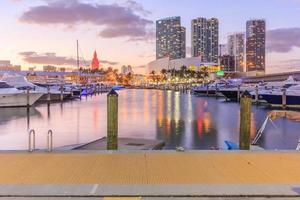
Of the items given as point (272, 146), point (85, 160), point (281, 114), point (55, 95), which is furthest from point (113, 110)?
point (55, 95)

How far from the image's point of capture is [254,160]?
10.6 metres

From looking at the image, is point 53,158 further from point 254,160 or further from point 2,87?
point 2,87

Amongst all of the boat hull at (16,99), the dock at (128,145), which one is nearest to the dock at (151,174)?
the dock at (128,145)

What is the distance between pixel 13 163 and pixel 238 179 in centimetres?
524

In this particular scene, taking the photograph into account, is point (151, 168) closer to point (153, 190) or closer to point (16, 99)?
point (153, 190)

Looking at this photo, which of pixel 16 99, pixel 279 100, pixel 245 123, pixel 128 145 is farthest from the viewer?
pixel 279 100

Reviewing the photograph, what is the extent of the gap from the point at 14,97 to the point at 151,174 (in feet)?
143

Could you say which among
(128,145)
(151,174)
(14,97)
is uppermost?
(14,97)

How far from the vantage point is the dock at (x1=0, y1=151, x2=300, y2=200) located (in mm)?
7555

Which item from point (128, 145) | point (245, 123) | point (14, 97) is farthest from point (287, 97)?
point (245, 123)

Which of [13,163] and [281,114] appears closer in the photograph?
[13,163]

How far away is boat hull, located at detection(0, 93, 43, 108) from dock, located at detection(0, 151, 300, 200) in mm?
40093

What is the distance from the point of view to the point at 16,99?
49812 millimetres

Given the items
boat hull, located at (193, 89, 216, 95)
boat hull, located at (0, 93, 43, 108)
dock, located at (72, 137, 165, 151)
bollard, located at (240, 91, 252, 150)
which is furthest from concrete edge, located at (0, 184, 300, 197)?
boat hull, located at (193, 89, 216, 95)
